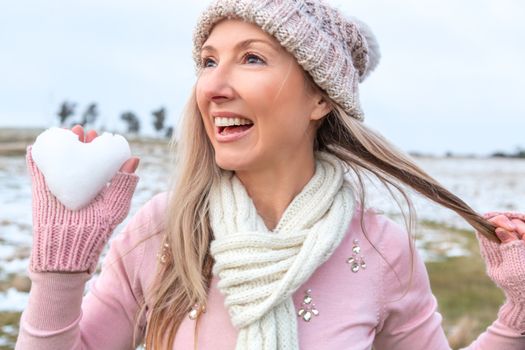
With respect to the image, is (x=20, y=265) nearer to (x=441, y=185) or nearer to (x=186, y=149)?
(x=186, y=149)

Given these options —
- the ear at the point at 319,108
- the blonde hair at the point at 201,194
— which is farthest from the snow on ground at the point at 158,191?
the ear at the point at 319,108

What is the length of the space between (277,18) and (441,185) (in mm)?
845

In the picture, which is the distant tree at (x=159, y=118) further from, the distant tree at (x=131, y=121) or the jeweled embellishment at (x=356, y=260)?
the jeweled embellishment at (x=356, y=260)

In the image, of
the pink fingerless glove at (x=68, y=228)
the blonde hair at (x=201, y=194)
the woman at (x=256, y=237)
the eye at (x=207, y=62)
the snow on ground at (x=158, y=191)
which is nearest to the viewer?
the pink fingerless glove at (x=68, y=228)

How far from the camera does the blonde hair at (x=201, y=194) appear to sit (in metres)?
2.12

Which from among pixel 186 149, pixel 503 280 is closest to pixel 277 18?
pixel 186 149

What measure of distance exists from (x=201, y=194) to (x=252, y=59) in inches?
18.8

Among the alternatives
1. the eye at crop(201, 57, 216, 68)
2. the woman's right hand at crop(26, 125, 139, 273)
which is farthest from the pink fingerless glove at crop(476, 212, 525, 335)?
the woman's right hand at crop(26, 125, 139, 273)

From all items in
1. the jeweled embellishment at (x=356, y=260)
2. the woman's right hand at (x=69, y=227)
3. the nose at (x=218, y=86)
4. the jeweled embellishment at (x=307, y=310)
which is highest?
the nose at (x=218, y=86)

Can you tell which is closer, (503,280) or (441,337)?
(503,280)

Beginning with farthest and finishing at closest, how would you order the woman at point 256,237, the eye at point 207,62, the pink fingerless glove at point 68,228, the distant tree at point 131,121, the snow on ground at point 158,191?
the distant tree at point 131,121 < the snow on ground at point 158,191 < the eye at point 207,62 < the woman at point 256,237 < the pink fingerless glove at point 68,228

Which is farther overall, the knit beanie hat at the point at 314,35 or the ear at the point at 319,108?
the ear at the point at 319,108

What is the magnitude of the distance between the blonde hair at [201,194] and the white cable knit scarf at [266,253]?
59 mm

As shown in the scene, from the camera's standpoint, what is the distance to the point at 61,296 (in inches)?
75.0
